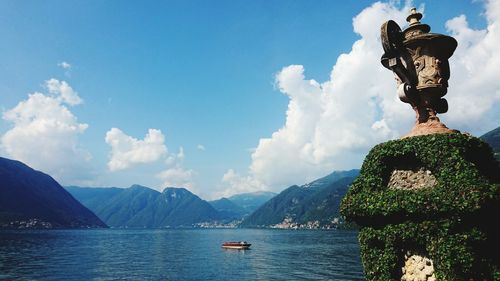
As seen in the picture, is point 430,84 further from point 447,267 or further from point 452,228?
point 447,267

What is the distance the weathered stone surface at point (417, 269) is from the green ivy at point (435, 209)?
157 millimetres

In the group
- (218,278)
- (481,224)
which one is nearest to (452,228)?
(481,224)

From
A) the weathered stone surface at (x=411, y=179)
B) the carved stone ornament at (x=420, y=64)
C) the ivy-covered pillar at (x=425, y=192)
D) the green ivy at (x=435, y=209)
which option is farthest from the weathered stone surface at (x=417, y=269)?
the carved stone ornament at (x=420, y=64)

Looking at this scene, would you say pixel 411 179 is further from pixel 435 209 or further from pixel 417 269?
pixel 417 269

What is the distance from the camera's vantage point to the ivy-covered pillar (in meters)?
8.75

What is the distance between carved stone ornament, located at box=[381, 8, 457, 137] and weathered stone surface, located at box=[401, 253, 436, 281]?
3525mm

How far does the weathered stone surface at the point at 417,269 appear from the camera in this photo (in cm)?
940

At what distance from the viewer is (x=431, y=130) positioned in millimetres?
10648

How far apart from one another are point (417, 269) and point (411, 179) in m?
2.28

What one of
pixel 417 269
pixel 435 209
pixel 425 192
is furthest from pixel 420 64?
pixel 417 269

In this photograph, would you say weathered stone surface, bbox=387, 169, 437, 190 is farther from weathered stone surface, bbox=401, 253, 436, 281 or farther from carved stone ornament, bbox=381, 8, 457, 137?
weathered stone surface, bbox=401, 253, 436, 281

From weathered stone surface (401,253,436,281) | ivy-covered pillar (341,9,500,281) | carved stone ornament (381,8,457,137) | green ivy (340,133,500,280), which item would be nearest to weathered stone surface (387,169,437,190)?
ivy-covered pillar (341,9,500,281)

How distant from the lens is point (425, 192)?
934 cm

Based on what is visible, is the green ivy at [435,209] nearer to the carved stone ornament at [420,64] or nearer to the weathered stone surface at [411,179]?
the weathered stone surface at [411,179]
